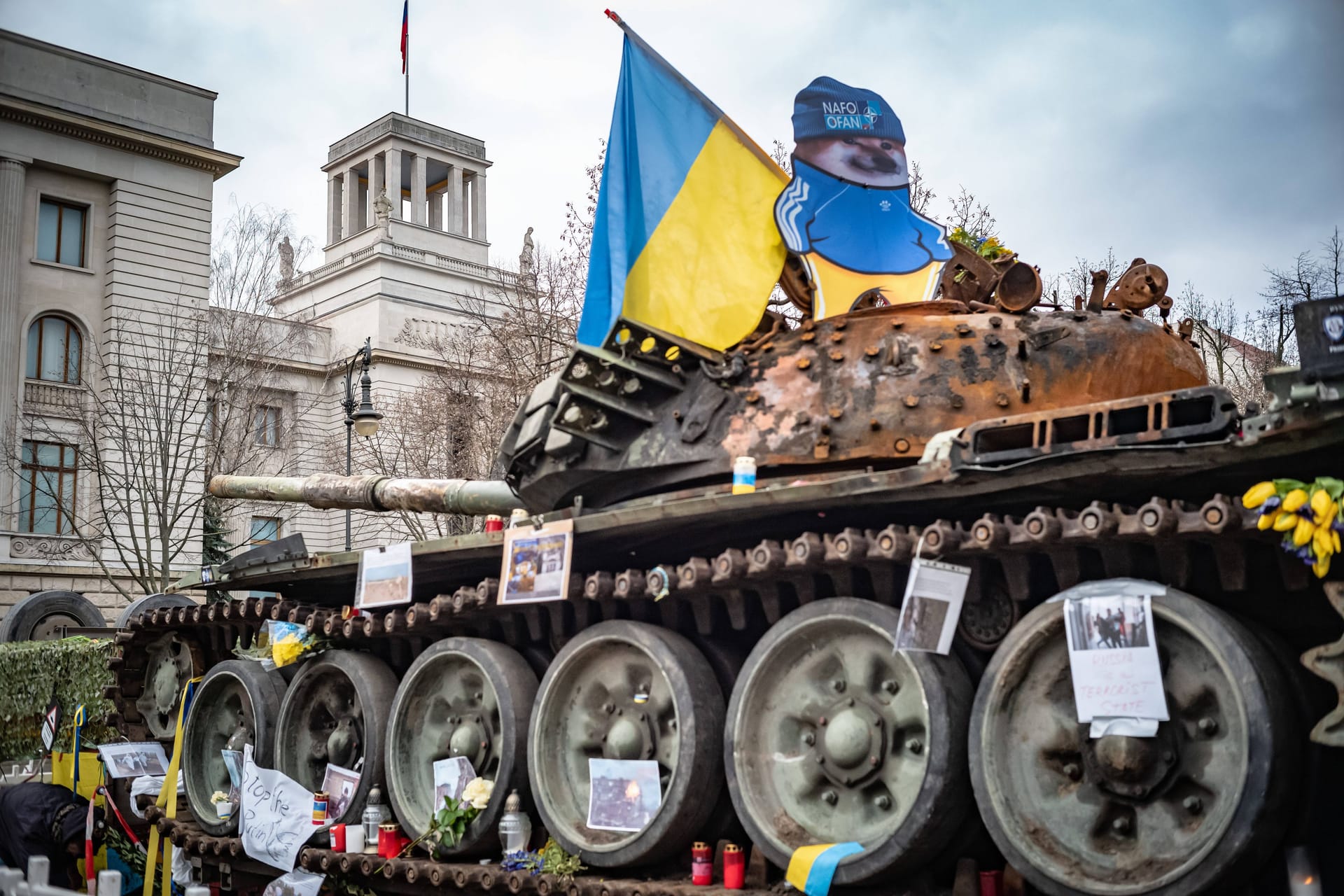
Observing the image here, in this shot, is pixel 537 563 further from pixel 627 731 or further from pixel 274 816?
pixel 274 816

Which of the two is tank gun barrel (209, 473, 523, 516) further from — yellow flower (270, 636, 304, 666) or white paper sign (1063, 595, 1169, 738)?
white paper sign (1063, 595, 1169, 738)

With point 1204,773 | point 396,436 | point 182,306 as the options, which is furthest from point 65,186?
point 1204,773

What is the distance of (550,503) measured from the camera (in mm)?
8773

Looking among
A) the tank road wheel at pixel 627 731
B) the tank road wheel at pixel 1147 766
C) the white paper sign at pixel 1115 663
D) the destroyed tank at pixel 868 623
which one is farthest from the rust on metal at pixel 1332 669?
the tank road wheel at pixel 627 731

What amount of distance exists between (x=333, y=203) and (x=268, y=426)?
19.9 meters

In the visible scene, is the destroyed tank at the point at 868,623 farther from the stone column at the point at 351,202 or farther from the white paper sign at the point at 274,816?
the stone column at the point at 351,202

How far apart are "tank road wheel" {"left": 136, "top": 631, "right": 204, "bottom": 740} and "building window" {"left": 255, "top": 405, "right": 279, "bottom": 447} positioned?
20.3m

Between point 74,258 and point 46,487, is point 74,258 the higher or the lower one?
the higher one

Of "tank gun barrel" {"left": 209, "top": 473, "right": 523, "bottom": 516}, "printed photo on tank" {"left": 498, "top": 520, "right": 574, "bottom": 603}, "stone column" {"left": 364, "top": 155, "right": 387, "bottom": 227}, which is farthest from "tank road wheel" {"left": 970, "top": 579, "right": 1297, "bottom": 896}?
"stone column" {"left": 364, "top": 155, "right": 387, "bottom": 227}

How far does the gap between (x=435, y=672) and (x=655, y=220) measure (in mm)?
3260

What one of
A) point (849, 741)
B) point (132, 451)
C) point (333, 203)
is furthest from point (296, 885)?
point (333, 203)

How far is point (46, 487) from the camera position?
97.9ft

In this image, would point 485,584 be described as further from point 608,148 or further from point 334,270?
point 334,270

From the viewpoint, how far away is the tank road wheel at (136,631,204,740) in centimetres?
1160
